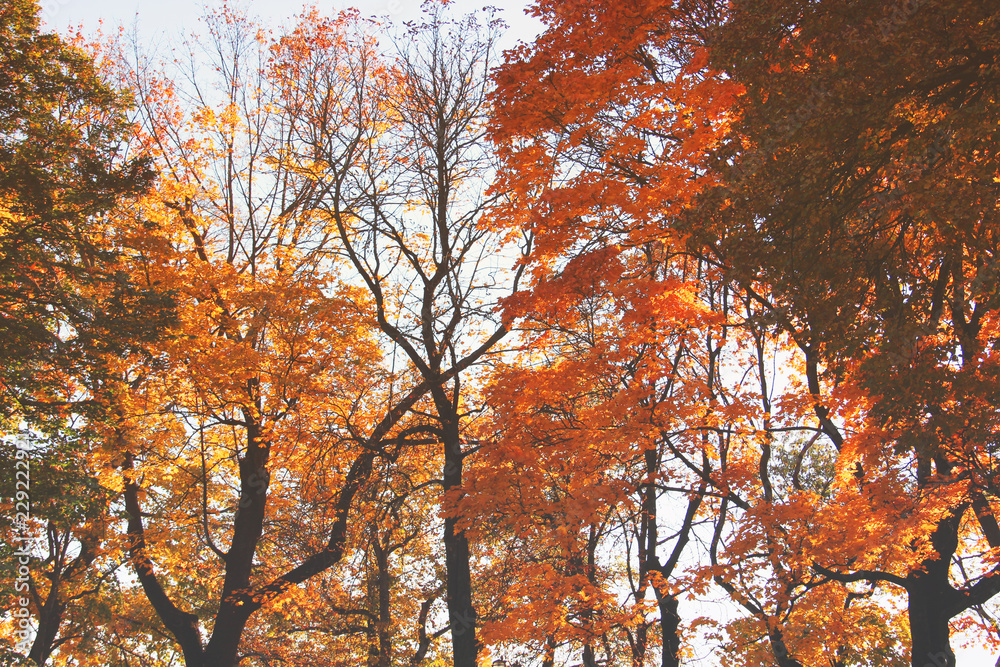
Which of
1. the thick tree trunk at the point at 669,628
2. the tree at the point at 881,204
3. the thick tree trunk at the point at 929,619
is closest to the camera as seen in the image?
the tree at the point at 881,204

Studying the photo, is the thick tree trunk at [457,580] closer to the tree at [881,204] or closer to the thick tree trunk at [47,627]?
the tree at [881,204]

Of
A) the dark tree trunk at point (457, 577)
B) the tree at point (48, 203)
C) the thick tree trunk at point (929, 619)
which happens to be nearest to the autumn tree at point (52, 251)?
the tree at point (48, 203)

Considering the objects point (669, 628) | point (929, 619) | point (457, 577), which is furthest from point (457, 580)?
point (929, 619)

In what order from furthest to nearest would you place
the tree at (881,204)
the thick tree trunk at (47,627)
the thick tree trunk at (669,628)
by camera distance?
the thick tree trunk at (47,627) → the thick tree trunk at (669,628) → the tree at (881,204)

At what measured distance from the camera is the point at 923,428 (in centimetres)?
630

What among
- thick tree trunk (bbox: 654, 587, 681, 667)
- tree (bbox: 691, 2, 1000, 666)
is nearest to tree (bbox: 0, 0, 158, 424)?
tree (bbox: 691, 2, 1000, 666)

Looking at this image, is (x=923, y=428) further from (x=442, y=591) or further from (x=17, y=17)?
(x=442, y=591)

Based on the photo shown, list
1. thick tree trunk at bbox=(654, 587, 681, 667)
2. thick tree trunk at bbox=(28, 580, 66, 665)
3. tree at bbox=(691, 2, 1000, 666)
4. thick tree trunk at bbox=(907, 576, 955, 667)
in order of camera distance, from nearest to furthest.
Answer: tree at bbox=(691, 2, 1000, 666) < thick tree trunk at bbox=(907, 576, 955, 667) < thick tree trunk at bbox=(654, 587, 681, 667) < thick tree trunk at bbox=(28, 580, 66, 665)

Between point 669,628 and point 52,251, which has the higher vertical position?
point 52,251

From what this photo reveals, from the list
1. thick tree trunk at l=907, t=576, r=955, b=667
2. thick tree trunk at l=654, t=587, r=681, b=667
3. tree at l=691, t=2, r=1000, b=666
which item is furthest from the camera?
thick tree trunk at l=654, t=587, r=681, b=667

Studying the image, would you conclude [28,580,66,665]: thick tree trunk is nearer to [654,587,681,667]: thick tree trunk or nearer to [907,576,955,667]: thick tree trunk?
[654,587,681,667]: thick tree trunk

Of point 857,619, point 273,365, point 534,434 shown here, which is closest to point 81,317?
point 273,365

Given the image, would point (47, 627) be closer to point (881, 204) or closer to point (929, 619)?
point (929, 619)

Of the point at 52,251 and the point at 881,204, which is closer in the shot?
the point at 881,204
